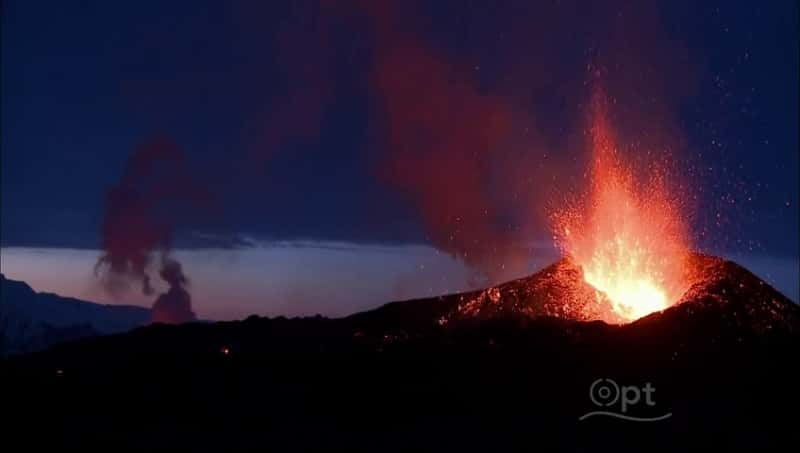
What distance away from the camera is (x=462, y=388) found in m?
23.2

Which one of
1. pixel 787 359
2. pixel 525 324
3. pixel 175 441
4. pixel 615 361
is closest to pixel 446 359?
pixel 525 324

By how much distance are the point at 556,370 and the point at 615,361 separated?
1830mm

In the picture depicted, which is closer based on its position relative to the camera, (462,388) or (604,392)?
(604,392)

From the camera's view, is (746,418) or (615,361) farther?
(615,361)

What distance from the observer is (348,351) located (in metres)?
26.6

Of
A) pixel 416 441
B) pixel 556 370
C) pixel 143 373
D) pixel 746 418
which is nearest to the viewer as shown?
pixel 416 441

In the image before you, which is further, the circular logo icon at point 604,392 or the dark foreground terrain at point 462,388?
the circular logo icon at point 604,392

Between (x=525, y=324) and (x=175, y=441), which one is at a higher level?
(x=525, y=324)

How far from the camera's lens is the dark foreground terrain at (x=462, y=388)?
Answer: 804 inches

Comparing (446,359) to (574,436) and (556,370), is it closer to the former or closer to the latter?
(556,370)

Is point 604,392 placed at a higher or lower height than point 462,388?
lower

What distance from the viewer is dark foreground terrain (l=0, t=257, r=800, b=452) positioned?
20.4 meters

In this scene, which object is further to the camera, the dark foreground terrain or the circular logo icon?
the circular logo icon

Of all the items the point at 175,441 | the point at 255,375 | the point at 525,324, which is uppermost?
the point at 525,324
